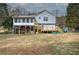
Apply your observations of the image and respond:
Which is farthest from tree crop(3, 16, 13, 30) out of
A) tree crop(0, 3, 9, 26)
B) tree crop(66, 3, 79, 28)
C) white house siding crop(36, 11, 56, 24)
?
tree crop(66, 3, 79, 28)

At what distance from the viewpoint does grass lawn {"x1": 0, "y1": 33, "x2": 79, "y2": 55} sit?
3.25 metres

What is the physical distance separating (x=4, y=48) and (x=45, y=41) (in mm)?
379

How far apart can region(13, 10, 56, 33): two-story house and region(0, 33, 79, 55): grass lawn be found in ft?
0.21

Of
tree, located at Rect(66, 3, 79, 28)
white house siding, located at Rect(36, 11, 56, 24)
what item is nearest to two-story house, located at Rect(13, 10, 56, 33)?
white house siding, located at Rect(36, 11, 56, 24)

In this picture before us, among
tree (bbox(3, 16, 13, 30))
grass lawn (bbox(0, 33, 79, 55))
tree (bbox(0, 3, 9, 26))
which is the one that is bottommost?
grass lawn (bbox(0, 33, 79, 55))

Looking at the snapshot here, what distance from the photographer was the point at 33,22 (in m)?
3.28

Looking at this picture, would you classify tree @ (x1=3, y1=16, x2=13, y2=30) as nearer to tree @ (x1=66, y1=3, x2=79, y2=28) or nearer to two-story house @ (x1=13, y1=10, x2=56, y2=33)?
two-story house @ (x1=13, y1=10, x2=56, y2=33)

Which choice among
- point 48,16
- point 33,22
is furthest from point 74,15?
point 33,22

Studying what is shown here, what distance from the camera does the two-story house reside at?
3.25m

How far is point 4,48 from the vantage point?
3248 millimetres

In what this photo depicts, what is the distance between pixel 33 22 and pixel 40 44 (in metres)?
0.21

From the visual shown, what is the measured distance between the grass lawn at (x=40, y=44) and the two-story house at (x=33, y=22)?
0.21 ft

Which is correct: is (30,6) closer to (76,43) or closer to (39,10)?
(39,10)

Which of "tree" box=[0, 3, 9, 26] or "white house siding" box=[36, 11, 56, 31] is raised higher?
"tree" box=[0, 3, 9, 26]
